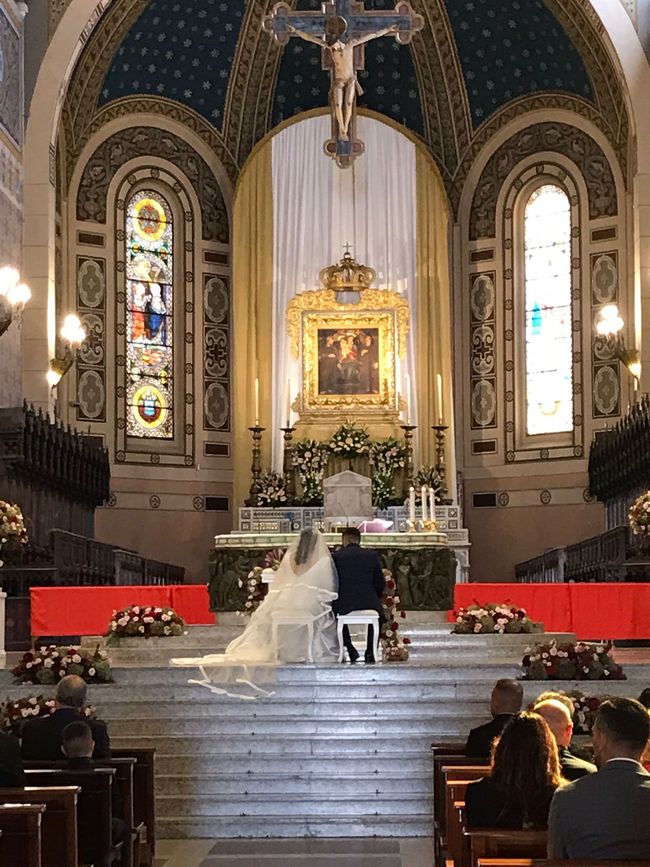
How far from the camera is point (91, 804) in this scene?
785 centimetres

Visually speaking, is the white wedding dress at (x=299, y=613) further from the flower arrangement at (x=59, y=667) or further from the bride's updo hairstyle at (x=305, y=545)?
the flower arrangement at (x=59, y=667)

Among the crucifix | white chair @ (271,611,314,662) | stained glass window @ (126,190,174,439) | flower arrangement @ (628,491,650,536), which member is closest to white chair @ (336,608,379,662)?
white chair @ (271,611,314,662)

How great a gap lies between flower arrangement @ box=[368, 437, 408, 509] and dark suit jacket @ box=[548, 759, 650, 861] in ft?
59.9

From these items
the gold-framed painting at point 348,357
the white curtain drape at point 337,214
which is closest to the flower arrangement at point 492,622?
the gold-framed painting at point 348,357

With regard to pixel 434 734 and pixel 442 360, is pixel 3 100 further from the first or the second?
pixel 434 734

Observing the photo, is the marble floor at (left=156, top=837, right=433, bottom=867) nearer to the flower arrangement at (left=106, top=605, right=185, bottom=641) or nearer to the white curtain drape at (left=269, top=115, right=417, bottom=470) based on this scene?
the flower arrangement at (left=106, top=605, right=185, bottom=641)

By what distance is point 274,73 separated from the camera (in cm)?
2606

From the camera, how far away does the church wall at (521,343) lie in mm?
24594

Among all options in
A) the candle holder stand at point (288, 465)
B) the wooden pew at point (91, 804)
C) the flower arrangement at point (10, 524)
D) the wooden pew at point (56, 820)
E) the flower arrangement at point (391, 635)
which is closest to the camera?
the wooden pew at point (56, 820)

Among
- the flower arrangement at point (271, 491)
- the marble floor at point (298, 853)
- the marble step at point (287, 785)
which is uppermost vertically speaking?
the flower arrangement at point (271, 491)

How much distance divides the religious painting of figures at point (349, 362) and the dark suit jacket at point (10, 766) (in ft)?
58.2

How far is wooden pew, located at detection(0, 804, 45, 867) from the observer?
263 inches

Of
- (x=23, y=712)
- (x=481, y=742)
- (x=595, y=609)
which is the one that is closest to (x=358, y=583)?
(x=23, y=712)

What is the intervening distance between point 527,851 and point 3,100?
1660cm
